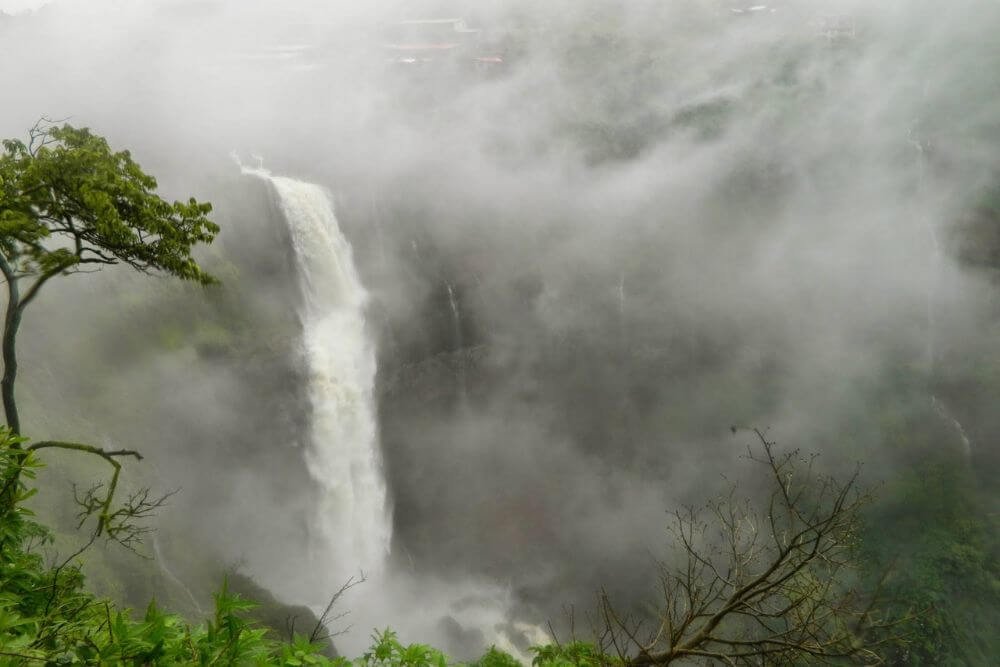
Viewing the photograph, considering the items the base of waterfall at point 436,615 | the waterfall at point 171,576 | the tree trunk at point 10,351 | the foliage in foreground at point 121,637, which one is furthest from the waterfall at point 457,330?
the foliage in foreground at point 121,637

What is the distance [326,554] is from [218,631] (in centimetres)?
1959

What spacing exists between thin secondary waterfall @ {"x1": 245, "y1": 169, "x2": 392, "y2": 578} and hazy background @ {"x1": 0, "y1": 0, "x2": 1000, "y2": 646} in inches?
29.9

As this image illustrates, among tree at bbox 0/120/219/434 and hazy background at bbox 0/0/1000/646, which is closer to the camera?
tree at bbox 0/120/219/434

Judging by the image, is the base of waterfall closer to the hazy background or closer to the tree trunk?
the hazy background

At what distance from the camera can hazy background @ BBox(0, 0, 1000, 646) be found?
21.5 m

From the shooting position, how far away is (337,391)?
2228 centimetres

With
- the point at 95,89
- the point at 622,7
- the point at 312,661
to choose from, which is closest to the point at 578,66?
the point at 622,7

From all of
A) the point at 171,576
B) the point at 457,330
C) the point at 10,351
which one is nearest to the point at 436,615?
the point at 171,576

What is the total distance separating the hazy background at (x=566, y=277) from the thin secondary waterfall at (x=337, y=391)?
760 mm

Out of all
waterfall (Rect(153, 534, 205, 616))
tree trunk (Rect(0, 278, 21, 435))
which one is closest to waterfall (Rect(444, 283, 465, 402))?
waterfall (Rect(153, 534, 205, 616))

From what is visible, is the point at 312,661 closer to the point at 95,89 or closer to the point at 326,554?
the point at 326,554

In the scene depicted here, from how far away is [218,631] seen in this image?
11.9 ft

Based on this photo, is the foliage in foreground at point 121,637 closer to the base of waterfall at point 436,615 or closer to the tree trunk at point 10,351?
the tree trunk at point 10,351

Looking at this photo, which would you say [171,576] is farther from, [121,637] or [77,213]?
[121,637]
